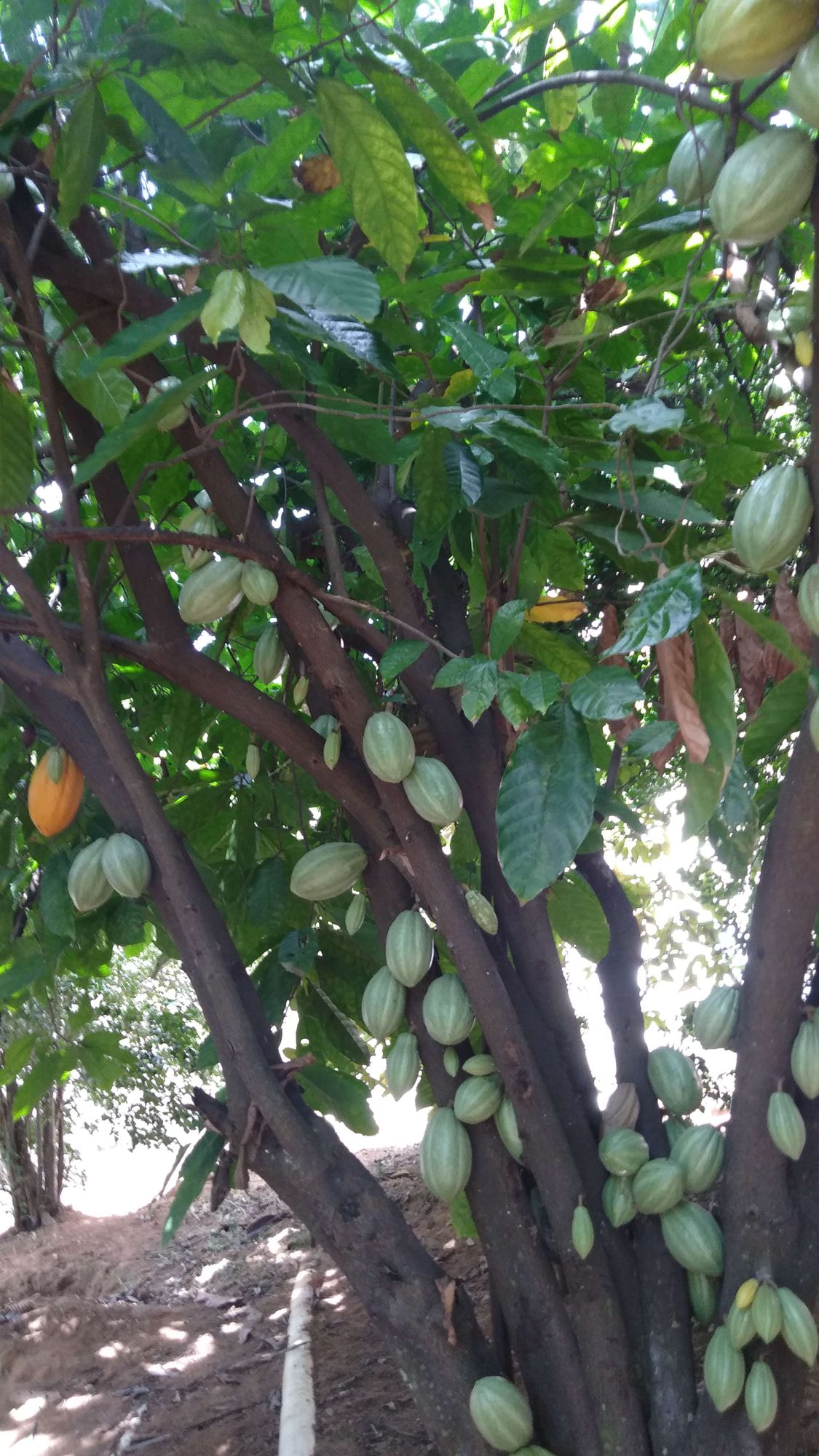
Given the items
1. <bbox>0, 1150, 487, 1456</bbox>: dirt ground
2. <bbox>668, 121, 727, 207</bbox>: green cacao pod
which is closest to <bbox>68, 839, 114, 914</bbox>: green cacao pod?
<bbox>668, 121, 727, 207</bbox>: green cacao pod

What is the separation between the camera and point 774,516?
1121mm

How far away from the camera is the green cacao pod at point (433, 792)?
60.4 inches

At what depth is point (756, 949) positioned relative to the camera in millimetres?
1451

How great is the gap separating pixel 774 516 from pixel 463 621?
0.89 m

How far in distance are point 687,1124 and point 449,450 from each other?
46.0 inches

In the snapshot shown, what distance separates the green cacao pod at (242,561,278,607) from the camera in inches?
62.2

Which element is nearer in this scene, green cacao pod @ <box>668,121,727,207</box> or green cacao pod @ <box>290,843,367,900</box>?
green cacao pod @ <box>668,121,727,207</box>

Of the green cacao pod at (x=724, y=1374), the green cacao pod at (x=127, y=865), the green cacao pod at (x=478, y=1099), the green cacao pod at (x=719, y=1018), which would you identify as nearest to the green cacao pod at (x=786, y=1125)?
the green cacao pod at (x=719, y=1018)

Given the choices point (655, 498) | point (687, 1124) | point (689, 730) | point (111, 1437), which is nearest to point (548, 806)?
point (689, 730)

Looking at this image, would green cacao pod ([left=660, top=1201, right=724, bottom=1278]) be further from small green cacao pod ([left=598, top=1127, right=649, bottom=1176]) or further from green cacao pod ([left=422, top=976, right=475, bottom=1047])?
green cacao pod ([left=422, top=976, right=475, bottom=1047])

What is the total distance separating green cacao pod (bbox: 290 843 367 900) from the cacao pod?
0.43 meters

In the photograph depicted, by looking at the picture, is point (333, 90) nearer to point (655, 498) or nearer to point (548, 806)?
point (655, 498)

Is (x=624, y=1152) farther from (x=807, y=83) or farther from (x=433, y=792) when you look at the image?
(x=807, y=83)

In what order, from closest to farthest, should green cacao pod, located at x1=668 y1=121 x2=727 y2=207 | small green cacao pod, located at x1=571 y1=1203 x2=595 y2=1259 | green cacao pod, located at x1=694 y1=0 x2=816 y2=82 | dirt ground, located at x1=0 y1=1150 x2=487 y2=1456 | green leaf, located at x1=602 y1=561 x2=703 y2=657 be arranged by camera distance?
green cacao pod, located at x1=694 y1=0 x2=816 y2=82 < green leaf, located at x1=602 y1=561 x2=703 y2=657 < green cacao pod, located at x1=668 y1=121 x2=727 y2=207 < small green cacao pod, located at x1=571 y1=1203 x2=595 y2=1259 < dirt ground, located at x1=0 y1=1150 x2=487 y2=1456
